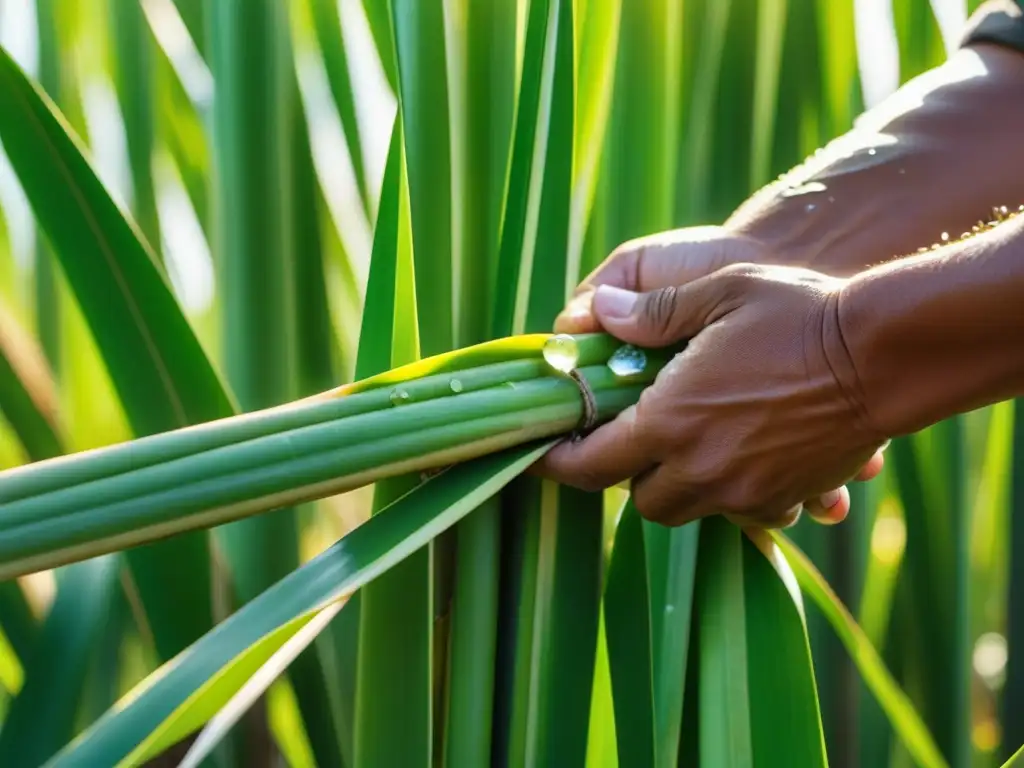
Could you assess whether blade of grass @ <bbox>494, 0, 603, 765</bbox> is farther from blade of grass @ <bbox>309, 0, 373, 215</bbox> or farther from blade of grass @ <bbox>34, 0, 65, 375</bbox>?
blade of grass @ <bbox>34, 0, 65, 375</bbox>

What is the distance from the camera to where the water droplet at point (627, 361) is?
575 mm

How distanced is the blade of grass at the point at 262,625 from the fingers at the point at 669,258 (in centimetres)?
19

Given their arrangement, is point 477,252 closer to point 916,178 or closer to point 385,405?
point 385,405

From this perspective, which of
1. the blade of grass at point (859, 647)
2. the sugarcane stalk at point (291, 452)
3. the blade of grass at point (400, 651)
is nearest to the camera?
the sugarcane stalk at point (291, 452)

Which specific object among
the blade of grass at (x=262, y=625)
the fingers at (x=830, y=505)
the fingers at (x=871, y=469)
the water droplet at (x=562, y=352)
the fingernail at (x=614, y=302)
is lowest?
the fingers at (x=830, y=505)

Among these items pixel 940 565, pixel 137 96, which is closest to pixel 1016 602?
pixel 940 565

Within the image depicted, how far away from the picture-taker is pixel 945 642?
812 millimetres

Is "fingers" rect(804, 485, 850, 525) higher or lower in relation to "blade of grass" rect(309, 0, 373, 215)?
lower

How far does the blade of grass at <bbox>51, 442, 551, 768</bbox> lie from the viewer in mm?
379

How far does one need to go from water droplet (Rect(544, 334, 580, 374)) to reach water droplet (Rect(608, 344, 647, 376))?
0.10 feet

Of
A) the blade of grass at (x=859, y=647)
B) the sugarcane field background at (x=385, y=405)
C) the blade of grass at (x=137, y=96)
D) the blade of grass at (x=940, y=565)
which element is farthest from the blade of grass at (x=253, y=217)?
the blade of grass at (x=940, y=565)

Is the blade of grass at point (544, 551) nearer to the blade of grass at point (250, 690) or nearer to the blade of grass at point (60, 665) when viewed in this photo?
the blade of grass at point (250, 690)

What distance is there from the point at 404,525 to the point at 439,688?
136 millimetres

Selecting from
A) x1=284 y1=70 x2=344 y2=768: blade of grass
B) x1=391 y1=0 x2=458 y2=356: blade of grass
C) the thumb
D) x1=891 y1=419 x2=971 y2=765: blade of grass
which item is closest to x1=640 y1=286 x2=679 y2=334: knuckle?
the thumb
